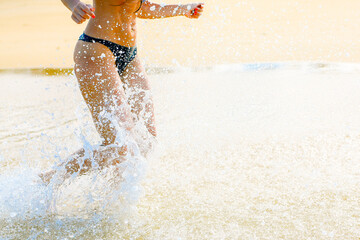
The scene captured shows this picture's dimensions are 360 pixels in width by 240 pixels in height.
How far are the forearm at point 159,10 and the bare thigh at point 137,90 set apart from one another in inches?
10.0

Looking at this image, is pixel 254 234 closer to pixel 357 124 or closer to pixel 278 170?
pixel 278 170

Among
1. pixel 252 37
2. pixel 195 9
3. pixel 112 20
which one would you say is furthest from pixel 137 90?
pixel 252 37

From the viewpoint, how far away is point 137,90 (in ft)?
6.50

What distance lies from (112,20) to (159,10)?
1.37 ft

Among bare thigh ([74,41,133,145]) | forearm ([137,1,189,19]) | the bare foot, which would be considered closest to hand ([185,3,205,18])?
forearm ([137,1,189,19])

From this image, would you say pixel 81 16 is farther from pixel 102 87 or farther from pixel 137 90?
pixel 137 90

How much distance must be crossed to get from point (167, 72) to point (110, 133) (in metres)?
4.22

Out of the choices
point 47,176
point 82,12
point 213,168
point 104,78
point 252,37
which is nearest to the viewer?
point 82,12

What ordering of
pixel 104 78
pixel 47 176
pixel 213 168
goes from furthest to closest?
pixel 213 168 < pixel 47 176 < pixel 104 78

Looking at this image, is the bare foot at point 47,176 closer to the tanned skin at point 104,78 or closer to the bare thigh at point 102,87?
the tanned skin at point 104,78

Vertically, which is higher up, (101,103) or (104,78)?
(104,78)

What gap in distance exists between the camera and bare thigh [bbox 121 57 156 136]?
197 centimetres

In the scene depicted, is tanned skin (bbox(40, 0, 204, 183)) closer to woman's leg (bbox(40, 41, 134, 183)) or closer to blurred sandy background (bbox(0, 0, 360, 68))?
woman's leg (bbox(40, 41, 134, 183))

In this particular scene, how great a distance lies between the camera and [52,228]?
5.48 ft
